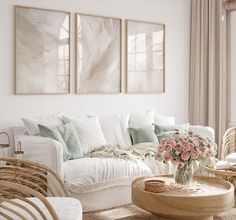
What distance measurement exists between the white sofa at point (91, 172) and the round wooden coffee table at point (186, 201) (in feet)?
2.15

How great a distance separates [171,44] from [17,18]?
2334 mm

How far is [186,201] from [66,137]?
166 cm

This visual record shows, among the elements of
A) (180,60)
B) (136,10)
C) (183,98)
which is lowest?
(183,98)

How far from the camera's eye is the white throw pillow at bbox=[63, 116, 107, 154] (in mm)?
5148

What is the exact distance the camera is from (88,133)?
5.20 m

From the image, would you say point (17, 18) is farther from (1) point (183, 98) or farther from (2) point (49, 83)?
(1) point (183, 98)

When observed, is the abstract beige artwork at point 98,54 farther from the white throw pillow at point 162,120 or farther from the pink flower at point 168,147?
the pink flower at point 168,147

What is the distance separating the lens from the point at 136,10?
620 centimetres

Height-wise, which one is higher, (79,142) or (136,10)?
(136,10)

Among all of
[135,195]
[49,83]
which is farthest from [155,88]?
[135,195]

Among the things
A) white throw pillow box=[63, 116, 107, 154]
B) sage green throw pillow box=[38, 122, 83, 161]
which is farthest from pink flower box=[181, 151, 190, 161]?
white throw pillow box=[63, 116, 107, 154]

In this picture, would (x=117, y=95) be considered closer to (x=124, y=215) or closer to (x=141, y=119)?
(x=141, y=119)

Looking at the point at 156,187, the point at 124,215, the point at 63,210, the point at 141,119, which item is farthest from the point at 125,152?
the point at 63,210

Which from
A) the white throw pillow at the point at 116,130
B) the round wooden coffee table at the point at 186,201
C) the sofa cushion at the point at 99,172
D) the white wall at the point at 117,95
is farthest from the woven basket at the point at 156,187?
the white wall at the point at 117,95
